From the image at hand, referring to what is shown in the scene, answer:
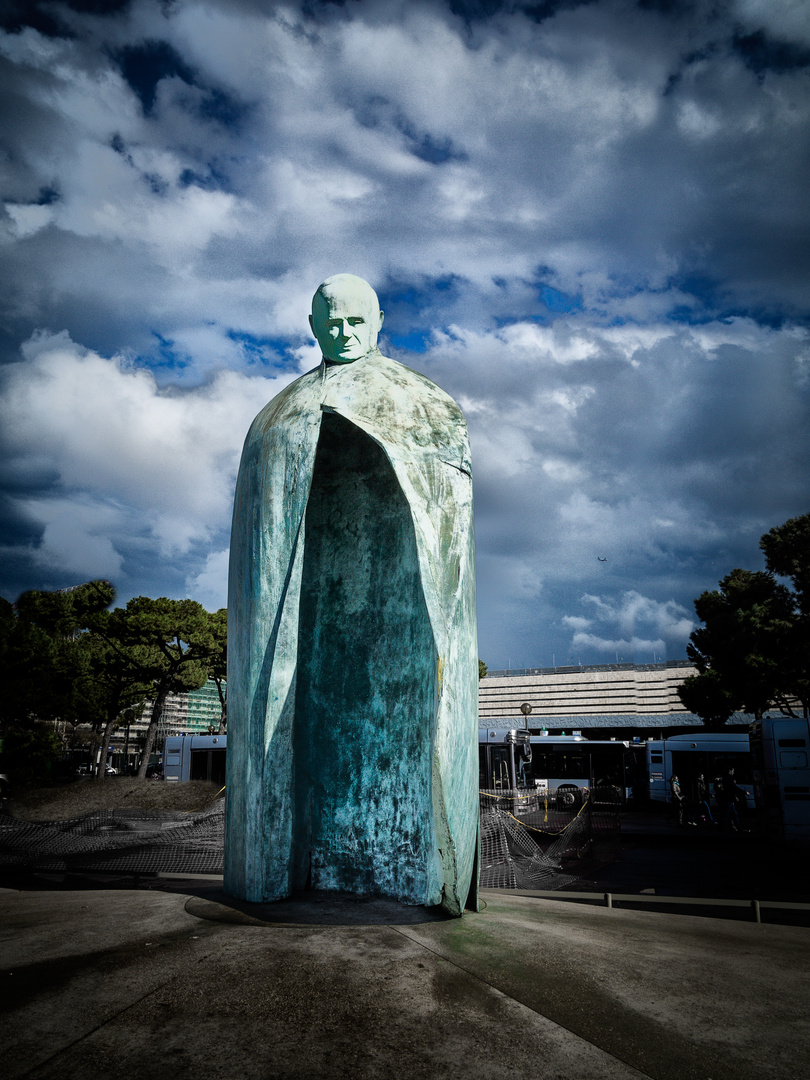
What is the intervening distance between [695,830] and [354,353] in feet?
67.0

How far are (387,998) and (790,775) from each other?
19.0 m

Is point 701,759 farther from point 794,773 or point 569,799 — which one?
point 794,773

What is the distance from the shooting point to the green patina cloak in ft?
18.1

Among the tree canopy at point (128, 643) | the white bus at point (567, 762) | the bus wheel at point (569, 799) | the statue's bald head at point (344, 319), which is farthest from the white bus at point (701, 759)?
the statue's bald head at point (344, 319)

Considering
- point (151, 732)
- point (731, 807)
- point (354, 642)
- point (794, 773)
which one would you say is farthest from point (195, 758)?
point (354, 642)

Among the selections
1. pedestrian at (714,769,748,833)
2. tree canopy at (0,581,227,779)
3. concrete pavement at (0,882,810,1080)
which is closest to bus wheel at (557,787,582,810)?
pedestrian at (714,769,748,833)

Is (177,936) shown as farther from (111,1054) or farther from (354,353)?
(354,353)

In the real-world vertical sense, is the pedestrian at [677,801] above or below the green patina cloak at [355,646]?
below

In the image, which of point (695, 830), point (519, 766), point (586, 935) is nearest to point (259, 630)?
point (586, 935)

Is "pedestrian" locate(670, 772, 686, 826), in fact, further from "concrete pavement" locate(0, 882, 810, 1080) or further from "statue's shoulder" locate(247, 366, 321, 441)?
"statue's shoulder" locate(247, 366, 321, 441)

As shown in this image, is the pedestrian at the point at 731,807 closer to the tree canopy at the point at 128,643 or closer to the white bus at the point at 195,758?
the white bus at the point at 195,758

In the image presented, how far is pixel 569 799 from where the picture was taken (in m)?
26.7

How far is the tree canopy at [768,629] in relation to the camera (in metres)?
26.8

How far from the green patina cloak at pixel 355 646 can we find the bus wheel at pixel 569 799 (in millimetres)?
21568
